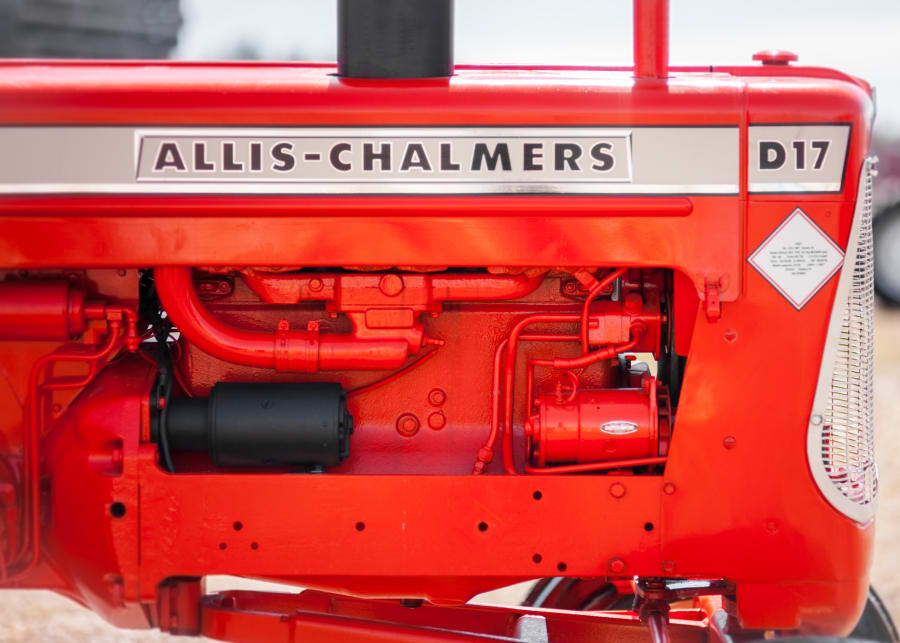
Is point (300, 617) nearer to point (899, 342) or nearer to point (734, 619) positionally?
point (734, 619)

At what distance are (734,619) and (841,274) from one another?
85 centimetres

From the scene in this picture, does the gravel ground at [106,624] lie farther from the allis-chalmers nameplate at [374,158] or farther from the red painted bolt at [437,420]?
the allis-chalmers nameplate at [374,158]

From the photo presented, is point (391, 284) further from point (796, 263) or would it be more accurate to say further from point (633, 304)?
point (796, 263)

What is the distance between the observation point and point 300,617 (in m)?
2.75

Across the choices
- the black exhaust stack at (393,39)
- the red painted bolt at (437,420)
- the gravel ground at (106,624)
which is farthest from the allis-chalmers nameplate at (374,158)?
the gravel ground at (106,624)

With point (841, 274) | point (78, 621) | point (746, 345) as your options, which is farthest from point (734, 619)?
point (78, 621)

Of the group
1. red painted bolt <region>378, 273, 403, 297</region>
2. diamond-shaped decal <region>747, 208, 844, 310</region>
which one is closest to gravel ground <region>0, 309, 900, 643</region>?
red painted bolt <region>378, 273, 403, 297</region>

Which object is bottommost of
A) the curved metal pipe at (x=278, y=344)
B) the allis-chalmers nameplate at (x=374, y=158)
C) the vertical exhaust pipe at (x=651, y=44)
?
the curved metal pipe at (x=278, y=344)

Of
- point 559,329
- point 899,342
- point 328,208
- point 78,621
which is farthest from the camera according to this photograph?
point 899,342

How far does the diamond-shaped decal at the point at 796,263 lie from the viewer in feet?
→ 8.22

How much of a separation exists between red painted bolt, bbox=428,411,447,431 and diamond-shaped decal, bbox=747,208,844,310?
769 millimetres

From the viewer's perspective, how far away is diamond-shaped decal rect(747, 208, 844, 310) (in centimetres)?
251

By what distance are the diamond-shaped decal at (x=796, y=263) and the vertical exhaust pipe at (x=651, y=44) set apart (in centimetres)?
44

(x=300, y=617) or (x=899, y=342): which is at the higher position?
(x=899, y=342)
